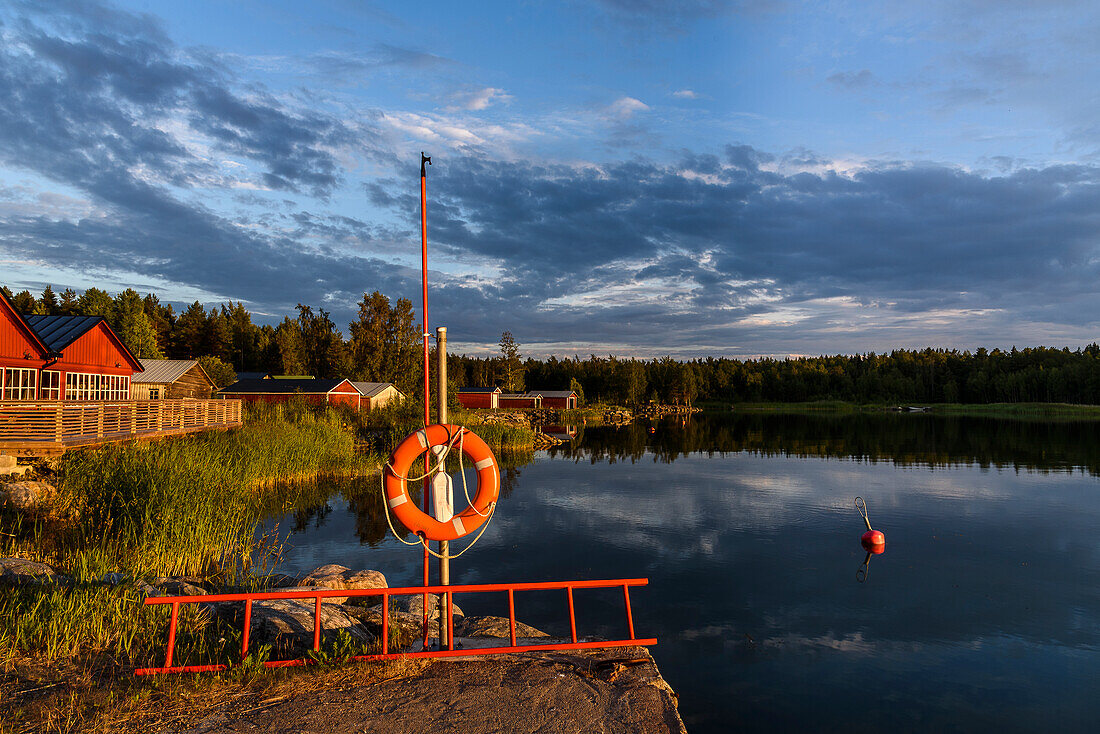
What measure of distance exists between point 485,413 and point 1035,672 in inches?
1565

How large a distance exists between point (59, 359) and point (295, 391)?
653 inches

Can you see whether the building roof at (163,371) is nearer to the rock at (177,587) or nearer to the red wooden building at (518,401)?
the rock at (177,587)

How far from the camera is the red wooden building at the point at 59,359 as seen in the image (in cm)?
1903

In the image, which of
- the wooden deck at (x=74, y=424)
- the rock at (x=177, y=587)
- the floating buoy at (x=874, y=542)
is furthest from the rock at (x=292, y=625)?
the wooden deck at (x=74, y=424)

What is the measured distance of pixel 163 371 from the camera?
31.8m

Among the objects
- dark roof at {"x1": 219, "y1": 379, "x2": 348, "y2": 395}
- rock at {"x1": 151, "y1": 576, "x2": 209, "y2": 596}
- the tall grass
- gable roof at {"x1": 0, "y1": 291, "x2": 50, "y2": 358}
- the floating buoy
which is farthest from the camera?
dark roof at {"x1": 219, "y1": 379, "x2": 348, "y2": 395}

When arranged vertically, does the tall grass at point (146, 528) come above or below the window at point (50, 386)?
below

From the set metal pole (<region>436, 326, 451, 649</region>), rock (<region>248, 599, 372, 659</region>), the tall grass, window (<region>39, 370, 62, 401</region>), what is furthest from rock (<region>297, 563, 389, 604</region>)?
window (<region>39, 370, 62, 401</region>)

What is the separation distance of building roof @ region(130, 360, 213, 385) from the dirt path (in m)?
30.4

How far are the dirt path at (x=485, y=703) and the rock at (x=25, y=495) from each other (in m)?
8.94

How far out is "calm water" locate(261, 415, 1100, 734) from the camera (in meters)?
6.71

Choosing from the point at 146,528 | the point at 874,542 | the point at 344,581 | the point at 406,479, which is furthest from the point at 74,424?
the point at 874,542

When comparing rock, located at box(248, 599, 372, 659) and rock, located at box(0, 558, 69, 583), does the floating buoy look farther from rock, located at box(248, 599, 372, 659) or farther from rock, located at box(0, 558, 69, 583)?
rock, located at box(0, 558, 69, 583)

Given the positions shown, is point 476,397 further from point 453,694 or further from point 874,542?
point 453,694
